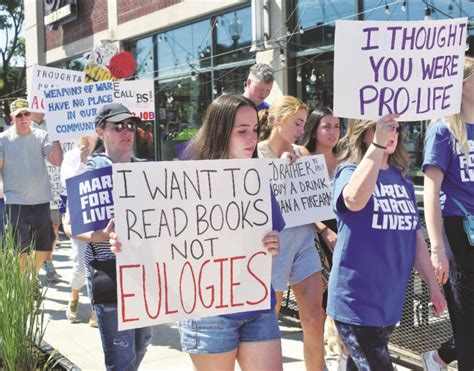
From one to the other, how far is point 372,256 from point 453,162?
899 mm

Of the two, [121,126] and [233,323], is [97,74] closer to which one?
[121,126]

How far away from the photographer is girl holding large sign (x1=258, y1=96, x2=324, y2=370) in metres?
4.00

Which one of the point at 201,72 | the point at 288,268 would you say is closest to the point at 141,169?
the point at 288,268

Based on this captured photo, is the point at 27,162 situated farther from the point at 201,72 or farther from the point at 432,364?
the point at 201,72

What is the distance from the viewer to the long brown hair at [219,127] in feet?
9.25

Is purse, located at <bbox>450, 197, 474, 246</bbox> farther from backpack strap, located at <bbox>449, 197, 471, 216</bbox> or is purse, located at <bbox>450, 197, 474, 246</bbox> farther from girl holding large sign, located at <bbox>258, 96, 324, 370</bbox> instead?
girl holding large sign, located at <bbox>258, 96, 324, 370</bbox>

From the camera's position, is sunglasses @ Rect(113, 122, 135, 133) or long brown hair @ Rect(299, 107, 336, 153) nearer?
sunglasses @ Rect(113, 122, 135, 133)

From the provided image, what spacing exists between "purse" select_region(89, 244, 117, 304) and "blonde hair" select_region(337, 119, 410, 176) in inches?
49.0

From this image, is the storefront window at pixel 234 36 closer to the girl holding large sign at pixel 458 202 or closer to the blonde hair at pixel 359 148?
the girl holding large sign at pixel 458 202

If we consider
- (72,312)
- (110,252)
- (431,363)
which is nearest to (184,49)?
(72,312)

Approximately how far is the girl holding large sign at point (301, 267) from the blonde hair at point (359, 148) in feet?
3.59

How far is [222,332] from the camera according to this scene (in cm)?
270

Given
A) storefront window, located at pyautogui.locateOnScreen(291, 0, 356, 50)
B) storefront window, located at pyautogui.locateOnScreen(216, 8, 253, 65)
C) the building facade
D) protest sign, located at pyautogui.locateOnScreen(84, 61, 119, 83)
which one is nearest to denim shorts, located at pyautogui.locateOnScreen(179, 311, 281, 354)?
protest sign, located at pyautogui.locateOnScreen(84, 61, 119, 83)

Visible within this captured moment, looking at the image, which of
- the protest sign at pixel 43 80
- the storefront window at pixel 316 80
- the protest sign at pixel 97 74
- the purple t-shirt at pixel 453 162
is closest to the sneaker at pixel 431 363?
the purple t-shirt at pixel 453 162
